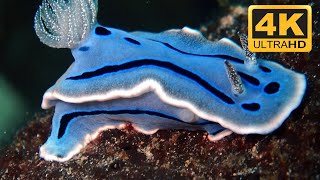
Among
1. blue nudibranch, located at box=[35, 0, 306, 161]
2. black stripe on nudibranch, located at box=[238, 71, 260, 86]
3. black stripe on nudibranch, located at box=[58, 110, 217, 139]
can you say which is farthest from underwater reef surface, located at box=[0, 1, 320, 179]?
black stripe on nudibranch, located at box=[238, 71, 260, 86]

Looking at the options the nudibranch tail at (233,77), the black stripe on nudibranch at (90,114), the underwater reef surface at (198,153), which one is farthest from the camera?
the black stripe on nudibranch at (90,114)

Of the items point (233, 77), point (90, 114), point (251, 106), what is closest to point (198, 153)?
point (251, 106)

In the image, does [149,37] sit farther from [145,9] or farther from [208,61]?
[145,9]

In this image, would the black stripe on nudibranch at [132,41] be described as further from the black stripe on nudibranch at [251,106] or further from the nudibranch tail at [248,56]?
the black stripe on nudibranch at [251,106]

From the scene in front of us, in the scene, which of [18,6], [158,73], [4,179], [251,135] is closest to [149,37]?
[158,73]

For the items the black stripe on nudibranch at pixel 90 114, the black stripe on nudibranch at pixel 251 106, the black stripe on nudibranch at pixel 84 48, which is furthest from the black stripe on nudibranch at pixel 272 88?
the black stripe on nudibranch at pixel 84 48

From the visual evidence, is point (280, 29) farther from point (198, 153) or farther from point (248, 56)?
point (198, 153)
